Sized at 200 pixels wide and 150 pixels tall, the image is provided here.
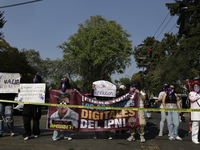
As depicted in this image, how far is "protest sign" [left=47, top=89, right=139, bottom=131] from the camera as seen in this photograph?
21.8ft

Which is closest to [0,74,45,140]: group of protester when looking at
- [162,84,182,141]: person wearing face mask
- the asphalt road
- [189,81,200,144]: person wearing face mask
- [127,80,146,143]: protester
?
the asphalt road

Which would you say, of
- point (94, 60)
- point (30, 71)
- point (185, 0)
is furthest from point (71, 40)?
point (30, 71)

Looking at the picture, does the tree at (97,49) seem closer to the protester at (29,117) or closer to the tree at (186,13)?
the tree at (186,13)

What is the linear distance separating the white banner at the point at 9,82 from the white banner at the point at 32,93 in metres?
0.23

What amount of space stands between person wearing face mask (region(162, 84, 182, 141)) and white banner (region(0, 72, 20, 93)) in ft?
16.3

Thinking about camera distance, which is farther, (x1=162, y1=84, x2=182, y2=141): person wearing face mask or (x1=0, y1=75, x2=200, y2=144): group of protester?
(x1=162, y1=84, x2=182, y2=141): person wearing face mask

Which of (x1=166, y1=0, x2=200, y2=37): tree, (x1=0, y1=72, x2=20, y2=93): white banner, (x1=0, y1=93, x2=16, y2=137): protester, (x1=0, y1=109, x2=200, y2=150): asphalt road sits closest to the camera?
(x1=0, y1=109, x2=200, y2=150): asphalt road

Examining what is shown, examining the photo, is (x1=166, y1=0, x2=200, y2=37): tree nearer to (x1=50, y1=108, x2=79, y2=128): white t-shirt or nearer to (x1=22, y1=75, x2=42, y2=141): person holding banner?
(x1=50, y1=108, x2=79, y2=128): white t-shirt

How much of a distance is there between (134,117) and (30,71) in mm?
56396

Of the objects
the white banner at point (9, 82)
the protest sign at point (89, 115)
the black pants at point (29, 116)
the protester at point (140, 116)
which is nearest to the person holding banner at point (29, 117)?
the black pants at point (29, 116)

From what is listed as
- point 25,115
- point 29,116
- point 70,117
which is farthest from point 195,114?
point 25,115

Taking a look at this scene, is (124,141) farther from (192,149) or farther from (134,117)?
(192,149)

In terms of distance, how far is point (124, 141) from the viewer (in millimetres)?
6648

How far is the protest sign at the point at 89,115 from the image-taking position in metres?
6.66
